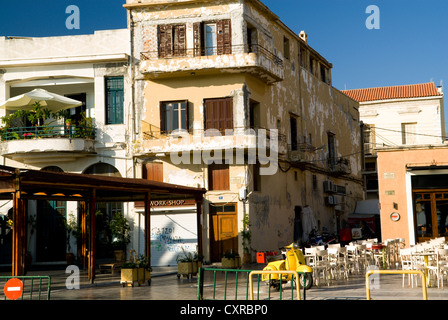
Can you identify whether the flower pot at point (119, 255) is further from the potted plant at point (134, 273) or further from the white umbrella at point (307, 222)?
the white umbrella at point (307, 222)

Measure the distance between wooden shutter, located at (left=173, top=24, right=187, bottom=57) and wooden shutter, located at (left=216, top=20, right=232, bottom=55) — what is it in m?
1.65

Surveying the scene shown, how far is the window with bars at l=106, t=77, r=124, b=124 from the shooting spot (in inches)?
1191

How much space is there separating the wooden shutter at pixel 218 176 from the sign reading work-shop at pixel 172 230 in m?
1.34

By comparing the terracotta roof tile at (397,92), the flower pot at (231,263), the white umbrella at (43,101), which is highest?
the terracotta roof tile at (397,92)

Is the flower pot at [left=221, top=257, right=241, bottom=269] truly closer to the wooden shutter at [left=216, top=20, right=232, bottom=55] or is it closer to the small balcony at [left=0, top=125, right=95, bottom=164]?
the small balcony at [left=0, top=125, right=95, bottom=164]

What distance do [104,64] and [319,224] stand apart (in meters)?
15.8

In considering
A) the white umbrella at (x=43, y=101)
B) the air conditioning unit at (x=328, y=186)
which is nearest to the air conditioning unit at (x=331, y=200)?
the air conditioning unit at (x=328, y=186)

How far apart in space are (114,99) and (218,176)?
21.1 ft

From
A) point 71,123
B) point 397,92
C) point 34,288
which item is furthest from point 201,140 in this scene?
point 397,92

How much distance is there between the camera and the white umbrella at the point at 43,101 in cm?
2814

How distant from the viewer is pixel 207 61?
28.5m

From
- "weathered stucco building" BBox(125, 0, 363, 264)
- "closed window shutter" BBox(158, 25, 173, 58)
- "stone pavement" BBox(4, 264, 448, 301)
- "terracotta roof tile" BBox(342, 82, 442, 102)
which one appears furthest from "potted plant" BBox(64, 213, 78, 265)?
"terracotta roof tile" BBox(342, 82, 442, 102)

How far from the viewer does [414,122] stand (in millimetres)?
50312

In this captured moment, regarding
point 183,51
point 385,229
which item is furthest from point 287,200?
point 183,51
